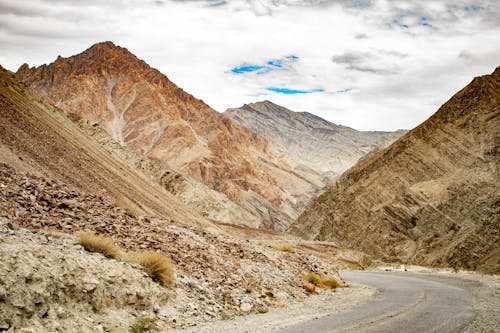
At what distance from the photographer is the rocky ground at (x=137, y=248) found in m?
8.91

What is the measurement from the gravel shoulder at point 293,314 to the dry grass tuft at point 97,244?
2.55m

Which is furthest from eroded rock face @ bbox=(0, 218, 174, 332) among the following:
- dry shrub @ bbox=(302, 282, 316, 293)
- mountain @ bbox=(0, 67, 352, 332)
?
dry shrub @ bbox=(302, 282, 316, 293)

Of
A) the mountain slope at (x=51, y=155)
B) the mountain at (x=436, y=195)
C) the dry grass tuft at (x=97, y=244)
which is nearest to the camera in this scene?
the dry grass tuft at (x=97, y=244)

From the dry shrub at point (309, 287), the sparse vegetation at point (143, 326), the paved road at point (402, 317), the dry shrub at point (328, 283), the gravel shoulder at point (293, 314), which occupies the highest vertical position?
the paved road at point (402, 317)

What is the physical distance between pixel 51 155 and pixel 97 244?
18.1 meters

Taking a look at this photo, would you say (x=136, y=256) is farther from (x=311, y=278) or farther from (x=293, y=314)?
(x=311, y=278)

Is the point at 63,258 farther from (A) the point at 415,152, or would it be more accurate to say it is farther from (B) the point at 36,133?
(A) the point at 415,152

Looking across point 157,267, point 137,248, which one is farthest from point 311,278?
point 157,267

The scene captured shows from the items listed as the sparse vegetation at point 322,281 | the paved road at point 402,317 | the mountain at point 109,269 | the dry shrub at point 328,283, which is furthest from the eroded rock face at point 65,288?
the dry shrub at point 328,283

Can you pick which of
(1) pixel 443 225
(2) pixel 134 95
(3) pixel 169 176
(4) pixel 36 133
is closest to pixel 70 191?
(4) pixel 36 133

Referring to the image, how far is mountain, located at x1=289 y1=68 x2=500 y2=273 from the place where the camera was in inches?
1900

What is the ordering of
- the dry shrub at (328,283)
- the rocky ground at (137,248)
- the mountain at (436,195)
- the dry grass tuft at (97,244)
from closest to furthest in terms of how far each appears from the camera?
the rocky ground at (137,248) < the dry grass tuft at (97,244) < the dry shrub at (328,283) < the mountain at (436,195)

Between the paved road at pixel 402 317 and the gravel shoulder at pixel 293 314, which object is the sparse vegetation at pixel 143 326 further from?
Answer: the paved road at pixel 402 317

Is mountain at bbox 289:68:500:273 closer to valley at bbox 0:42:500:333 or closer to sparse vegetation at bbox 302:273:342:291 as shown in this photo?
valley at bbox 0:42:500:333
